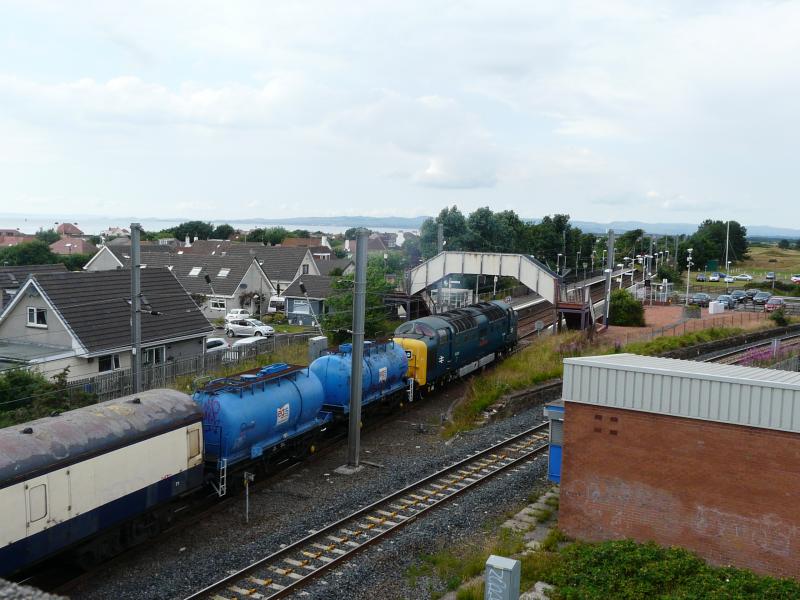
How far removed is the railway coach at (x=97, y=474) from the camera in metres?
12.0

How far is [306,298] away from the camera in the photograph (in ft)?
193

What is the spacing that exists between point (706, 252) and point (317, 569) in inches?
4714

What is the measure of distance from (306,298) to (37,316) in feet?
92.9

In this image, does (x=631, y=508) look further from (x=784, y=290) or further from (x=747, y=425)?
(x=784, y=290)

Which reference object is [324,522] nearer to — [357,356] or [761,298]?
[357,356]

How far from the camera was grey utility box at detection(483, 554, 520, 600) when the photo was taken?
30.8 ft

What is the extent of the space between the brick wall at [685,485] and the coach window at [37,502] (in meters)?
10.7

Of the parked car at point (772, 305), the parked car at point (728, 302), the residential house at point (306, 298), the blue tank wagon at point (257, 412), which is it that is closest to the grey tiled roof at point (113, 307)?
the blue tank wagon at point (257, 412)

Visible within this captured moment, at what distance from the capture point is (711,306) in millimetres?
59469

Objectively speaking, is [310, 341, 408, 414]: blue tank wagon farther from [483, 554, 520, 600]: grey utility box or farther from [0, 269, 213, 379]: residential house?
[483, 554, 520, 600]: grey utility box

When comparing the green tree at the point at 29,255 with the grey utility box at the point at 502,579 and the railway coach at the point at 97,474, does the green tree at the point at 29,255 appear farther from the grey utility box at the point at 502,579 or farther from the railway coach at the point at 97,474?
the grey utility box at the point at 502,579

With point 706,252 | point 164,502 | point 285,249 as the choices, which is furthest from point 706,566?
point 706,252

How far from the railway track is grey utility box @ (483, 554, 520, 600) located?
5.24m

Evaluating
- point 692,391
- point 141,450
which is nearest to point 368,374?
point 141,450
